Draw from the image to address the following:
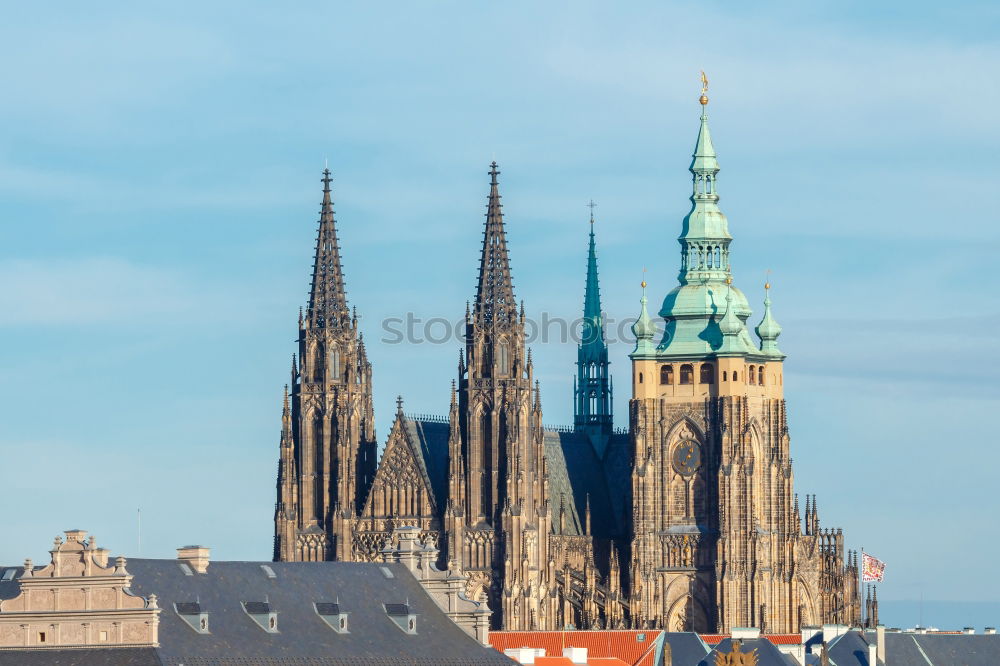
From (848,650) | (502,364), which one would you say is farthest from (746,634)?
(502,364)

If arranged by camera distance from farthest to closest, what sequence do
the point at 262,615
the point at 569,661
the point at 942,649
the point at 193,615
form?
the point at 942,649, the point at 569,661, the point at 262,615, the point at 193,615

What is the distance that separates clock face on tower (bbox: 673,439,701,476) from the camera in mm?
196875

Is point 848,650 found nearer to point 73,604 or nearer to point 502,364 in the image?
point 502,364

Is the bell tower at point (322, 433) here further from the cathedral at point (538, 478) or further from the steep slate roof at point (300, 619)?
the steep slate roof at point (300, 619)

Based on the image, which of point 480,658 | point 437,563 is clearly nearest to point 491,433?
point 437,563

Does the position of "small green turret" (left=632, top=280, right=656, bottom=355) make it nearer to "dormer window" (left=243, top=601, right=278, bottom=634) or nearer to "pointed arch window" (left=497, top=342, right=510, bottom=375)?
"pointed arch window" (left=497, top=342, right=510, bottom=375)

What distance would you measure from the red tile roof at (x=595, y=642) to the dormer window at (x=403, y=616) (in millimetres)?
22008

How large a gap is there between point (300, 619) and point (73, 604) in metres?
9.48

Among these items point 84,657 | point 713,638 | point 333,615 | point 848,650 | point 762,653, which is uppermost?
point 713,638

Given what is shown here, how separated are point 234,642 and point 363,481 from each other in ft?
173

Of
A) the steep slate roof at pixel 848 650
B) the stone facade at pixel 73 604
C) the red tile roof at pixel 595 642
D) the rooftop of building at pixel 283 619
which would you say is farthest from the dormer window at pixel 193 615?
the steep slate roof at pixel 848 650

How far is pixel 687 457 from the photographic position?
19700cm

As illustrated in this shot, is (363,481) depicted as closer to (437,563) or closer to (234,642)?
(437,563)

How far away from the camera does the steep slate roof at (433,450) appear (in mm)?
194000
